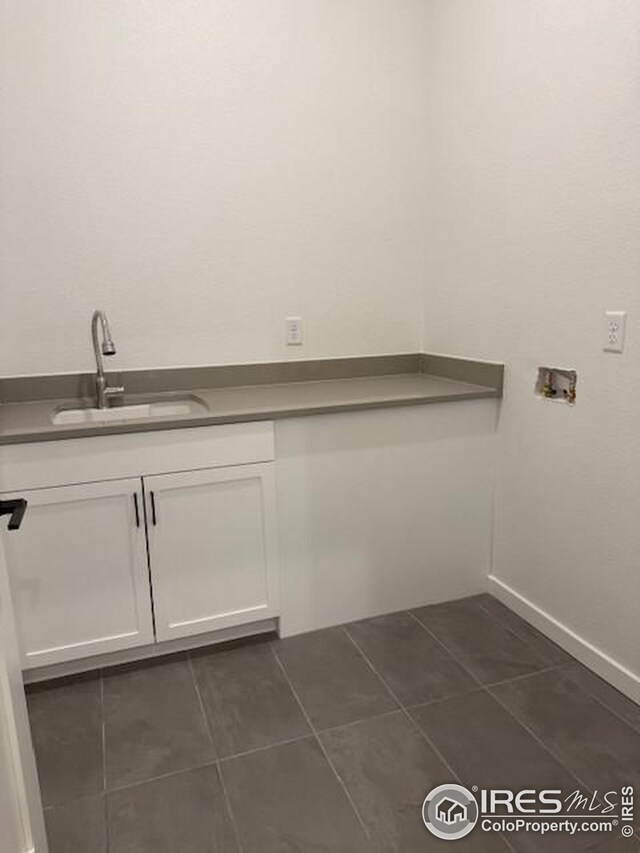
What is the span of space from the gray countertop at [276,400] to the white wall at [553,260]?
0.63ft

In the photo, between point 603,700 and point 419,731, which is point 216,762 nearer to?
point 419,731

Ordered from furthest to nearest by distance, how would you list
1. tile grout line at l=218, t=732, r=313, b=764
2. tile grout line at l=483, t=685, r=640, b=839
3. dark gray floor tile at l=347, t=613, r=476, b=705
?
1. dark gray floor tile at l=347, t=613, r=476, b=705
2. tile grout line at l=218, t=732, r=313, b=764
3. tile grout line at l=483, t=685, r=640, b=839

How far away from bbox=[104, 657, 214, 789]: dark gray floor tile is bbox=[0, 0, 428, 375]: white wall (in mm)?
1112

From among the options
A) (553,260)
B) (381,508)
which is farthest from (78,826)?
(553,260)

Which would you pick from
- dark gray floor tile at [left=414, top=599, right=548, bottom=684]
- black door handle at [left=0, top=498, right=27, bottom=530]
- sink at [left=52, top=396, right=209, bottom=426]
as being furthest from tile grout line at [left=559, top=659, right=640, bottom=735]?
black door handle at [left=0, top=498, right=27, bottom=530]

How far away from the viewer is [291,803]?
4.78ft

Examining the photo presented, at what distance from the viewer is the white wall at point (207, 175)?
206 cm

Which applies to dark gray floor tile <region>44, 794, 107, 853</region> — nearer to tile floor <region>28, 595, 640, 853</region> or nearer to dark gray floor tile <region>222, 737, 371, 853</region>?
tile floor <region>28, 595, 640, 853</region>

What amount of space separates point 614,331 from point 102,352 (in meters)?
1.65

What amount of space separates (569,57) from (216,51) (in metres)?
1.22

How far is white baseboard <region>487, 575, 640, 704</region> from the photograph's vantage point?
1804mm

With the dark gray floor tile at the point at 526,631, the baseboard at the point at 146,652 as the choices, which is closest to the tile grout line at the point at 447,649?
the dark gray floor tile at the point at 526,631

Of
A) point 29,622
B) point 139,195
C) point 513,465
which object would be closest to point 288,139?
point 139,195

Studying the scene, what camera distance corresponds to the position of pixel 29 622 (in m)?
1.82
